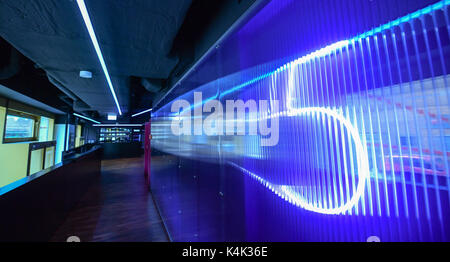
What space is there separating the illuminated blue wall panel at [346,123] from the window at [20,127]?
308 inches

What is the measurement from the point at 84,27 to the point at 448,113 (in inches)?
103

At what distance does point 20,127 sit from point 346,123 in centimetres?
910

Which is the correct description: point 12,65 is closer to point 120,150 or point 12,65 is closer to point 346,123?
point 346,123

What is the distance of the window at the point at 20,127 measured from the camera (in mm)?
5047

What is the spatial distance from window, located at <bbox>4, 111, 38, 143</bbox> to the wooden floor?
322 centimetres

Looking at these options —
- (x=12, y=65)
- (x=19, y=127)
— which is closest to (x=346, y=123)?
(x=12, y=65)

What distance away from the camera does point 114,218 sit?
3.15 meters

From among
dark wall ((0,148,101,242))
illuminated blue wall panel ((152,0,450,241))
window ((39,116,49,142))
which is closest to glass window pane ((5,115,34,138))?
window ((39,116,49,142))

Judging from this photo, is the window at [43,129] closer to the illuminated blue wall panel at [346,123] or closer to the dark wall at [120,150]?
the dark wall at [120,150]

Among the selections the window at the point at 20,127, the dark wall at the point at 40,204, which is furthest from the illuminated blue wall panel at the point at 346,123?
the window at the point at 20,127

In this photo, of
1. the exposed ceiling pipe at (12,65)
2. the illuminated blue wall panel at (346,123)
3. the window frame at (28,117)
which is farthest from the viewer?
the window frame at (28,117)

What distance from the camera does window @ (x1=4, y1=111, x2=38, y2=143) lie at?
16.6 feet

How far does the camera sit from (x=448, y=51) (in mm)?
431
